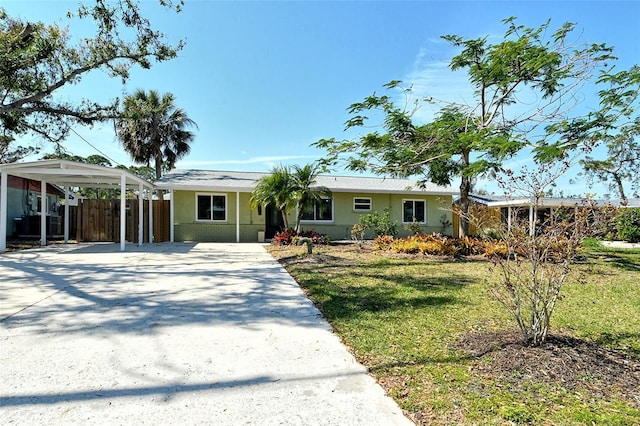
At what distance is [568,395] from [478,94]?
11666 mm

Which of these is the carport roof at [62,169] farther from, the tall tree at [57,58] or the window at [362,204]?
the window at [362,204]

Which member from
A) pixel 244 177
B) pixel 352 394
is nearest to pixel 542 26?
pixel 352 394

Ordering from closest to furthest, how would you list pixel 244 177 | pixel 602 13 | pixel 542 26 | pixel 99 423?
pixel 99 423 < pixel 602 13 < pixel 542 26 < pixel 244 177

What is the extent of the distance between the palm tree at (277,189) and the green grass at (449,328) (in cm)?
524

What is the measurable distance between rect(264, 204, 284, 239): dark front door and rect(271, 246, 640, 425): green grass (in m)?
8.64

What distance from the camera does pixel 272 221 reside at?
58.3 feet

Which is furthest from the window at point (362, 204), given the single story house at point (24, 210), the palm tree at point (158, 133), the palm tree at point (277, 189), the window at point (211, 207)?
the single story house at point (24, 210)

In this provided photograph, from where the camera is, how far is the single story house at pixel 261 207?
53.6ft

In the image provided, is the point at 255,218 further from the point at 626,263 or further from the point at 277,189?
the point at 626,263

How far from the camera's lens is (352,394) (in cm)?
271

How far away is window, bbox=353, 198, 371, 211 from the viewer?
18.1 metres

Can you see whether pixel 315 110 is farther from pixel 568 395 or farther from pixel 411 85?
pixel 568 395

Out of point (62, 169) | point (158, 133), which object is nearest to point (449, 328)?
point (62, 169)

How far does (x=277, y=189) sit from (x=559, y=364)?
1182 cm
